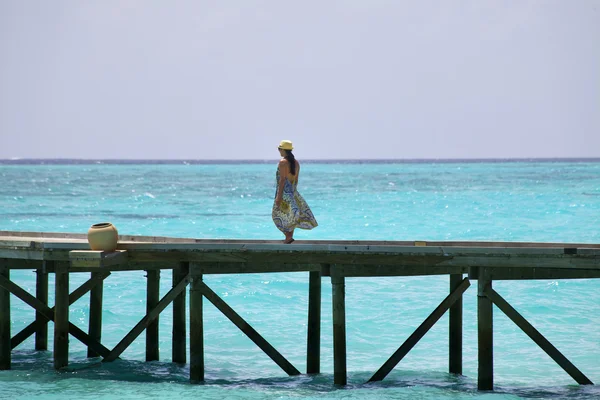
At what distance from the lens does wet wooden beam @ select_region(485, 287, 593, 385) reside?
13.4m

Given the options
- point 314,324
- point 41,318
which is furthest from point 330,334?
point 41,318

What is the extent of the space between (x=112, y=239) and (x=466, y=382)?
604 cm

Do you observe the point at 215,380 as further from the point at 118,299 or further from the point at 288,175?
the point at 118,299

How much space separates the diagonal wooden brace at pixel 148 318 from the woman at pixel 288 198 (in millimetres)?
1649

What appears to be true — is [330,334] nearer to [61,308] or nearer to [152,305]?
[152,305]

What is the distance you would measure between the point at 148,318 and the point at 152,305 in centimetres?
138

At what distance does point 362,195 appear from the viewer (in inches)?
3221

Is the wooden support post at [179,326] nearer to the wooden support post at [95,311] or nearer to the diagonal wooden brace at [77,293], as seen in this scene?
the diagonal wooden brace at [77,293]

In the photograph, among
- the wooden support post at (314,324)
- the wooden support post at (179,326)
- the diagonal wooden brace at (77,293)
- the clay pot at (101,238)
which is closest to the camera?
the clay pot at (101,238)

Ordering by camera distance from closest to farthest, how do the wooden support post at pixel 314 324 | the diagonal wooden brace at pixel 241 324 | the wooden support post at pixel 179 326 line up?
1. the diagonal wooden brace at pixel 241 324
2. the wooden support post at pixel 314 324
3. the wooden support post at pixel 179 326

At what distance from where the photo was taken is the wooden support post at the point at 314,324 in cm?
1554

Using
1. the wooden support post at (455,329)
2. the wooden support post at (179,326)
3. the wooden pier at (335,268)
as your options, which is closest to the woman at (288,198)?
the wooden pier at (335,268)

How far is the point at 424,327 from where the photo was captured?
46.8ft

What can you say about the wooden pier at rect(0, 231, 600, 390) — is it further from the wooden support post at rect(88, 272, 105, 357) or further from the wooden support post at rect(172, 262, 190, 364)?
the wooden support post at rect(88, 272, 105, 357)
